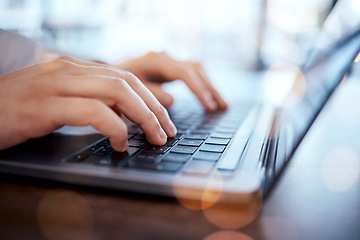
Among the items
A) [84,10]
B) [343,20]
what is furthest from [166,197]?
[84,10]

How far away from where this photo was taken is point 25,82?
379 millimetres

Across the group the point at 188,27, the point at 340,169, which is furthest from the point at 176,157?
the point at 188,27

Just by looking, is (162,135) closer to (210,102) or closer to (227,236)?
(227,236)

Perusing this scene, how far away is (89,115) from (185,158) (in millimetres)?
135

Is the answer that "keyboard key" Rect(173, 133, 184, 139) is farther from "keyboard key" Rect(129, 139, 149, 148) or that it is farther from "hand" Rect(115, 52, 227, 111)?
"hand" Rect(115, 52, 227, 111)

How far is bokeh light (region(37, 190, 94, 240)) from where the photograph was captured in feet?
0.79

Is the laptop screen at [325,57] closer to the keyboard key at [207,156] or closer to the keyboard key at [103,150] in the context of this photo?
the keyboard key at [207,156]

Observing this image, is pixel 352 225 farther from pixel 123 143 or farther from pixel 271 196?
pixel 123 143

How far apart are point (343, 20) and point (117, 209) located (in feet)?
2.18

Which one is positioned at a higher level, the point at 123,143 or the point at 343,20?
the point at 343,20

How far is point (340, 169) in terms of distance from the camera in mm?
358

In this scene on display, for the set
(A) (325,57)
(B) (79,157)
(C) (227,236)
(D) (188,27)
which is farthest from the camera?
(D) (188,27)

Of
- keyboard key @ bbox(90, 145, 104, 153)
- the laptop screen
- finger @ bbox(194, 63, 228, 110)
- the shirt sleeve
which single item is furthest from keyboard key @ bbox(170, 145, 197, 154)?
the shirt sleeve

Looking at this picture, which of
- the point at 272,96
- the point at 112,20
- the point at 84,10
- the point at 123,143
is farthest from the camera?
the point at 112,20
